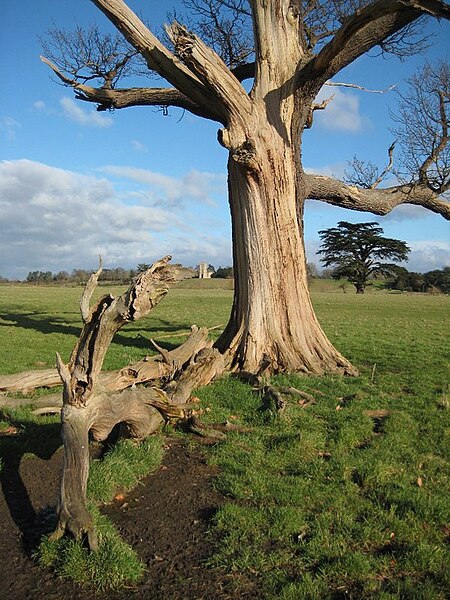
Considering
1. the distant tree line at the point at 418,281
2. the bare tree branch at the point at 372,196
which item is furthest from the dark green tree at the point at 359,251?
the bare tree branch at the point at 372,196

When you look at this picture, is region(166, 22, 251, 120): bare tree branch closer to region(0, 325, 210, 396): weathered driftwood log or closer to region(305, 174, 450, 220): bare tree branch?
region(305, 174, 450, 220): bare tree branch

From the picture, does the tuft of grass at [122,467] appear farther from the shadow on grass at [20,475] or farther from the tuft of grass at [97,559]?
the shadow on grass at [20,475]

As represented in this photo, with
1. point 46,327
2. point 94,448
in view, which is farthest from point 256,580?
point 46,327

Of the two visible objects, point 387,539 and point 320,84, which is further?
point 320,84

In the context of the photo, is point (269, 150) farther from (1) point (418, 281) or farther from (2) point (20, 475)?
(1) point (418, 281)

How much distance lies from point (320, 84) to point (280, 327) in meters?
5.00

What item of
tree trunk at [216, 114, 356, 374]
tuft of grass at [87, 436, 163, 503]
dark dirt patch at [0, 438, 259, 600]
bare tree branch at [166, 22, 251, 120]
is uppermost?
bare tree branch at [166, 22, 251, 120]

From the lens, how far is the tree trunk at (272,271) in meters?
10.9

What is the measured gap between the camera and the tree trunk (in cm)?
1085

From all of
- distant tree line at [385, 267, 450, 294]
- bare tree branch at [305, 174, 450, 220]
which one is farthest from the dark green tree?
bare tree branch at [305, 174, 450, 220]

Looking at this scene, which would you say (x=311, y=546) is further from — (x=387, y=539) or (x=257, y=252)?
(x=257, y=252)

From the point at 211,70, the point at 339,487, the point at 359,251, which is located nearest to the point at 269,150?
the point at 211,70

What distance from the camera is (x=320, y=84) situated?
10.9 meters

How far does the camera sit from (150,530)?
4949 mm
